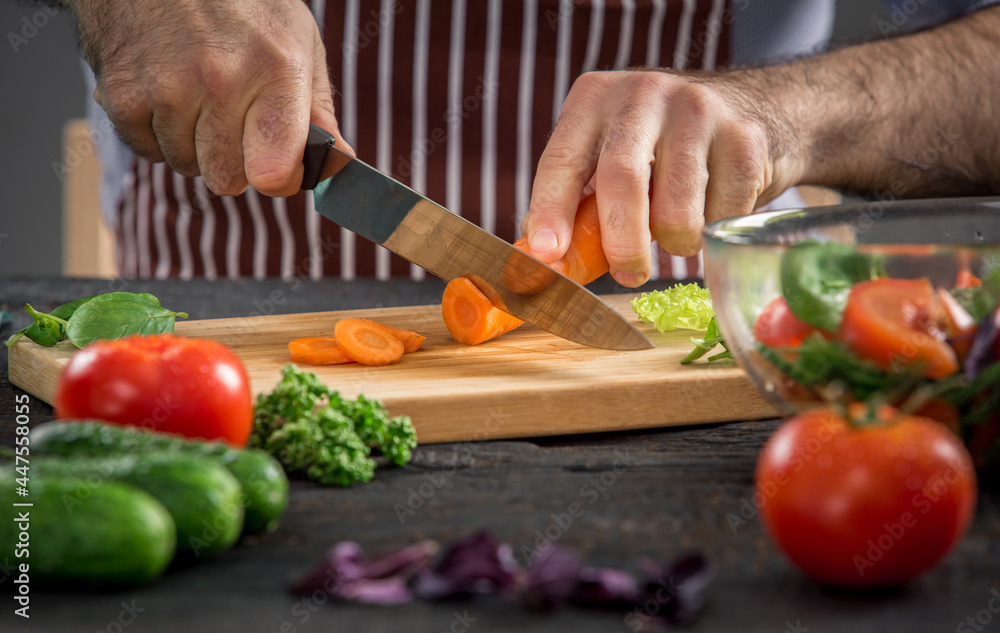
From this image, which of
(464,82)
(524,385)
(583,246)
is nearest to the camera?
(524,385)

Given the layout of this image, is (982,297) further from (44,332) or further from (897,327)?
(44,332)

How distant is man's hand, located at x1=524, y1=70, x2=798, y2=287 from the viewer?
1.79m

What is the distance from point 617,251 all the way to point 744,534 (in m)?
0.87

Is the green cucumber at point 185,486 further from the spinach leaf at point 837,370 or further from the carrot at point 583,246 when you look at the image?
the carrot at point 583,246

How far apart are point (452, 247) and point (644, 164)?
0.41 m

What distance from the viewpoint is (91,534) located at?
0.82 metres

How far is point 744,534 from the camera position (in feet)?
3.30

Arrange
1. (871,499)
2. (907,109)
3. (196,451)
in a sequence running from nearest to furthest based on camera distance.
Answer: (871,499), (196,451), (907,109)

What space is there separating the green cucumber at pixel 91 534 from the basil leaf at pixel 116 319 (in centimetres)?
89

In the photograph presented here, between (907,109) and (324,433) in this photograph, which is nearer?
(324,433)

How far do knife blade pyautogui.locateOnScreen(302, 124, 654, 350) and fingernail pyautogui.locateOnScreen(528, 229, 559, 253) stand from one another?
0.36 ft

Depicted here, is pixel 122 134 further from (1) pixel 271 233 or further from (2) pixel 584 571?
(2) pixel 584 571

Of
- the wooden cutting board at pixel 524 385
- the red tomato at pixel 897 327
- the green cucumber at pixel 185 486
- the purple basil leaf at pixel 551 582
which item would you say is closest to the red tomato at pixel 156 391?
the green cucumber at pixel 185 486

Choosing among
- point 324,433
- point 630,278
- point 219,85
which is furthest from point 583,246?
point 324,433
